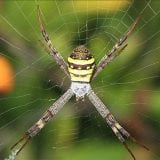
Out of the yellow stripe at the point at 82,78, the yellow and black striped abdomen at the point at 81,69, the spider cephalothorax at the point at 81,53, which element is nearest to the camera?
the spider cephalothorax at the point at 81,53

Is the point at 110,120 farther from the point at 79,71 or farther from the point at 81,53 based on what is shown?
the point at 81,53

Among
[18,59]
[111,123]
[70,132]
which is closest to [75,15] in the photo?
[18,59]

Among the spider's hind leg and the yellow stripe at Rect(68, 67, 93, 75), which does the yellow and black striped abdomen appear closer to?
the yellow stripe at Rect(68, 67, 93, 75)

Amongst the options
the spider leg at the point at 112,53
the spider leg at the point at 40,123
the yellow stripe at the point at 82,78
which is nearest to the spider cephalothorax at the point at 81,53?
the spider leg at the point at 112,53

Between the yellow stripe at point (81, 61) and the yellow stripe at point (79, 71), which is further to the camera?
the yellow stripe at point (79, 71)

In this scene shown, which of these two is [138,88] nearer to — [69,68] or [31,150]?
[69,68]

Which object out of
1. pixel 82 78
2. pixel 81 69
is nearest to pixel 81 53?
pixel 81 69

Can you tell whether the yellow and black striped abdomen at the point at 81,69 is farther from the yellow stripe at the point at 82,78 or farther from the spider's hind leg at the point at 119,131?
the spider's hind leg at the point at 119,131
